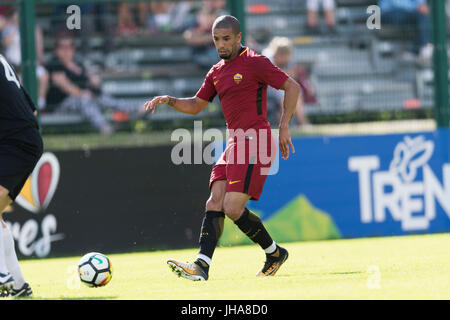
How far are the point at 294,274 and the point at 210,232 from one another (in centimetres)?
86

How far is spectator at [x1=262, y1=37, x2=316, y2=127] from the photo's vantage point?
40.0 ft

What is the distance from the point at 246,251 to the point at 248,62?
3.67 meters

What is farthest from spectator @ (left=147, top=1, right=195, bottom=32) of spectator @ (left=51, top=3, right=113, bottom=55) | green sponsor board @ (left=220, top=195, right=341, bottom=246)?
green sponsor board @ (left=220, top=195, right=341, bottom=246)

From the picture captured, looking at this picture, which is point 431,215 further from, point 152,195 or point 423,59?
point 152,195

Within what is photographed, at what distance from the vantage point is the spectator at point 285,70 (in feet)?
40.0

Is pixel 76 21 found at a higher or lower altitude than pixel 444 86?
higher

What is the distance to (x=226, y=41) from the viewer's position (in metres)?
7.87

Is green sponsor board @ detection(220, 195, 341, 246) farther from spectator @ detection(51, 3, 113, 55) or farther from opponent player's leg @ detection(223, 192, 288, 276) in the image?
opponent player's leg @ detection(223, 192, 288, 276)

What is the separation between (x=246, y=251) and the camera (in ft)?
36.3

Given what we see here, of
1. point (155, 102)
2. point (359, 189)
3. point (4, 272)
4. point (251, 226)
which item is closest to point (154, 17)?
point (359, 189)

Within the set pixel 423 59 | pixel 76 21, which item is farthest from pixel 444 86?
pixel 76 21

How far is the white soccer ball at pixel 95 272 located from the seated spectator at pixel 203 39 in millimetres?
6021

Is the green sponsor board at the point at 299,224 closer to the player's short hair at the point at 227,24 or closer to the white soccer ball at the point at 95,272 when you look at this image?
the player's short hair at the point at 227,24
